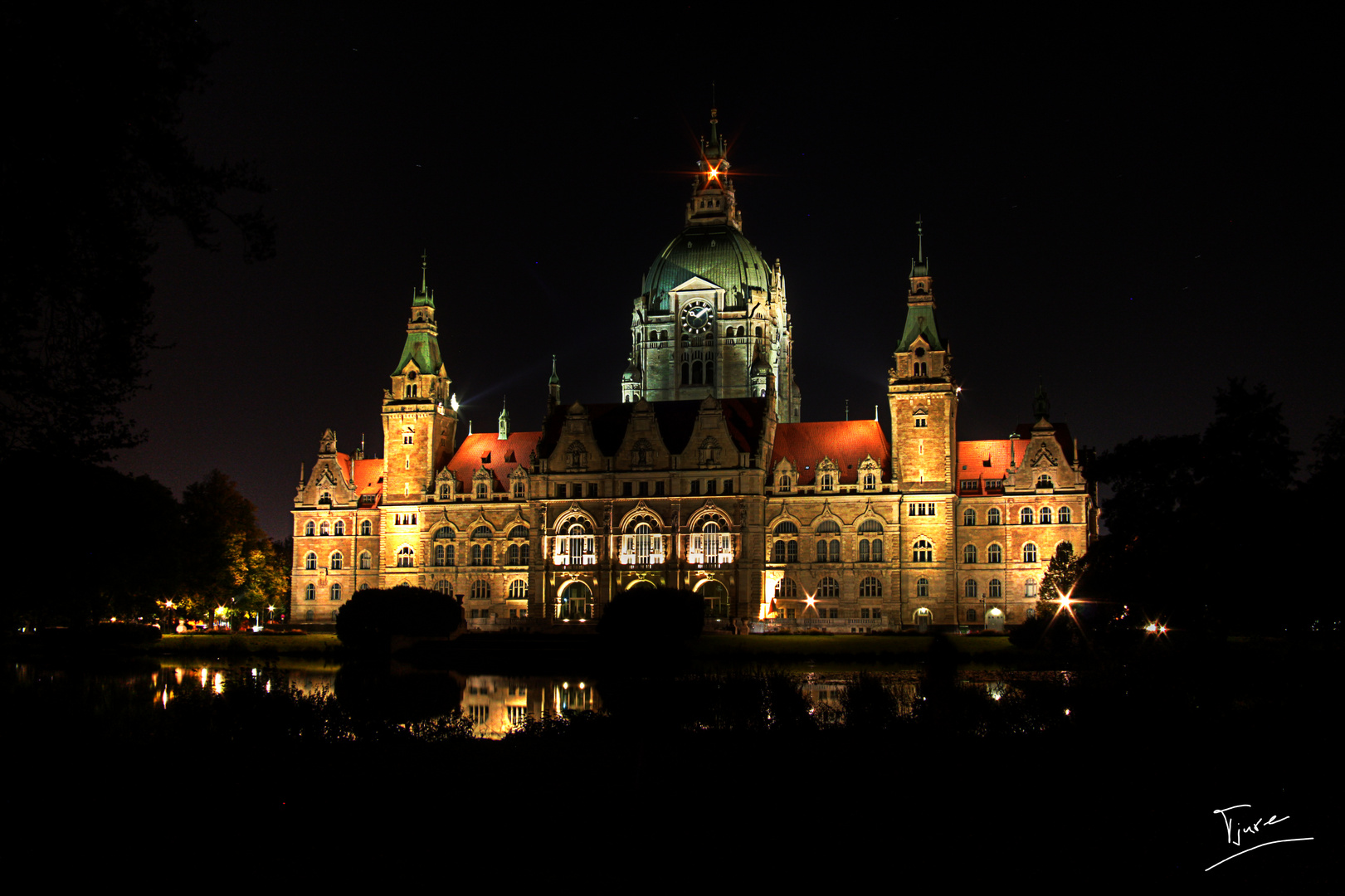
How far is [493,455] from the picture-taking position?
355 feet

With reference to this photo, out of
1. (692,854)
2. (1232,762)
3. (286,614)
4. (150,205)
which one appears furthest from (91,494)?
(286,614)

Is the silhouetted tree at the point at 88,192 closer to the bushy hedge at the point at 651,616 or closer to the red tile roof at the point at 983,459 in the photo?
the bushy hedge at the point at 651,616

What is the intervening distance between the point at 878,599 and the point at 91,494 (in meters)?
72.1

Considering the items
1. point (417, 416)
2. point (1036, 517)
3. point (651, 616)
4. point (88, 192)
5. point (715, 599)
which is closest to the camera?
point (88, 192)

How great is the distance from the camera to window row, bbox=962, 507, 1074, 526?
93625mm

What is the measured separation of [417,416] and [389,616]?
37811 mm

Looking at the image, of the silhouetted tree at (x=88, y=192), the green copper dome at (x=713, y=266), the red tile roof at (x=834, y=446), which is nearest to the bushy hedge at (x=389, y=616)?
the red tile roof at (x=834, y=446)

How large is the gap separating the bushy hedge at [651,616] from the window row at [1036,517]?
35.1 m

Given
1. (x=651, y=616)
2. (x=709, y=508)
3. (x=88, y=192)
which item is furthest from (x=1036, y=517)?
(x=88, y=192)

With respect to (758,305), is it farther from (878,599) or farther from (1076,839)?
(1076,839)

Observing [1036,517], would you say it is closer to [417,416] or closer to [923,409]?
[923,409]

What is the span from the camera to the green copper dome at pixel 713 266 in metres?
129

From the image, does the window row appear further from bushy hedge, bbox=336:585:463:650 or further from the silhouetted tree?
the silhouetted tree

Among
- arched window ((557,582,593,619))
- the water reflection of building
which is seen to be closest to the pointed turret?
the water reflection of building
